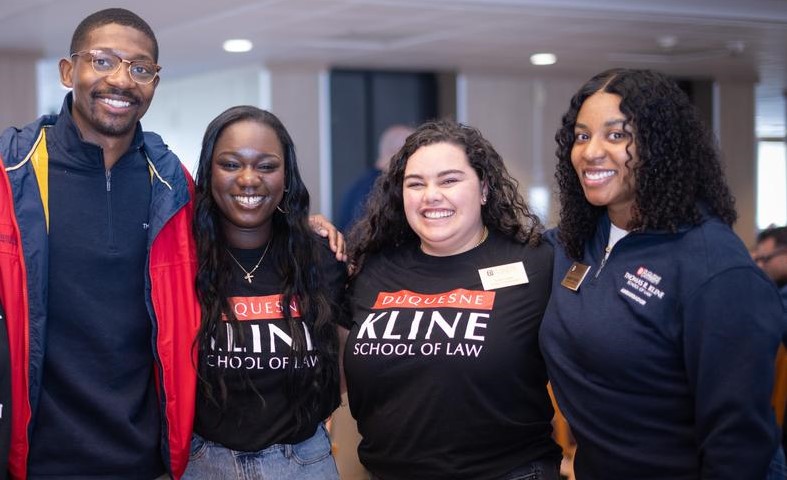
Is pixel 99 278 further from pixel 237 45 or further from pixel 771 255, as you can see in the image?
pixel 237 45

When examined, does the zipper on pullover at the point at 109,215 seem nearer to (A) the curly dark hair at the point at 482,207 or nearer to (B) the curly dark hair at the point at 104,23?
(B) the curly dark hair at the point at 104,23

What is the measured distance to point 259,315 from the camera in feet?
7.96

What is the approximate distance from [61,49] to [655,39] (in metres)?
4.71

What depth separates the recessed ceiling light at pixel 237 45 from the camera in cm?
686

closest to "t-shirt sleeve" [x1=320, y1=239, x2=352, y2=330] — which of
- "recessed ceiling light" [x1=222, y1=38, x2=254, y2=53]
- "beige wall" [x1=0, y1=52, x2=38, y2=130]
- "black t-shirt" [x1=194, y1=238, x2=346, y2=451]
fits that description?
"black t-shirt" [x1=194, y1=238, x2=346, y2=451]

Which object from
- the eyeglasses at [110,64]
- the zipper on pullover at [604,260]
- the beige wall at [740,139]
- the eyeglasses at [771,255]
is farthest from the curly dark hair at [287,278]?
the beige wall at [740,139]

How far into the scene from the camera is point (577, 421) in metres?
2.12

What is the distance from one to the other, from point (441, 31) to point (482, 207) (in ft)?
13.5

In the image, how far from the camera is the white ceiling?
5527 millimetres

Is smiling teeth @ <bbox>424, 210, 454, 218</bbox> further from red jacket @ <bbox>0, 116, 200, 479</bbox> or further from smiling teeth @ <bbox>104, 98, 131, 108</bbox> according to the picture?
smiling teeth @ <bbox>104, 98, 131, 108</bbox>

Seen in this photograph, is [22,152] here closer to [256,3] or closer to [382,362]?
[382,362]

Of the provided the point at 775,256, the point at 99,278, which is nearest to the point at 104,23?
the point at 99,278

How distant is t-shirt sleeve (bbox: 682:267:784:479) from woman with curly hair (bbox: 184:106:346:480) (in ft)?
3.41

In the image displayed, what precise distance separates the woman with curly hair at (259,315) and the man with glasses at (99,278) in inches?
3.0
